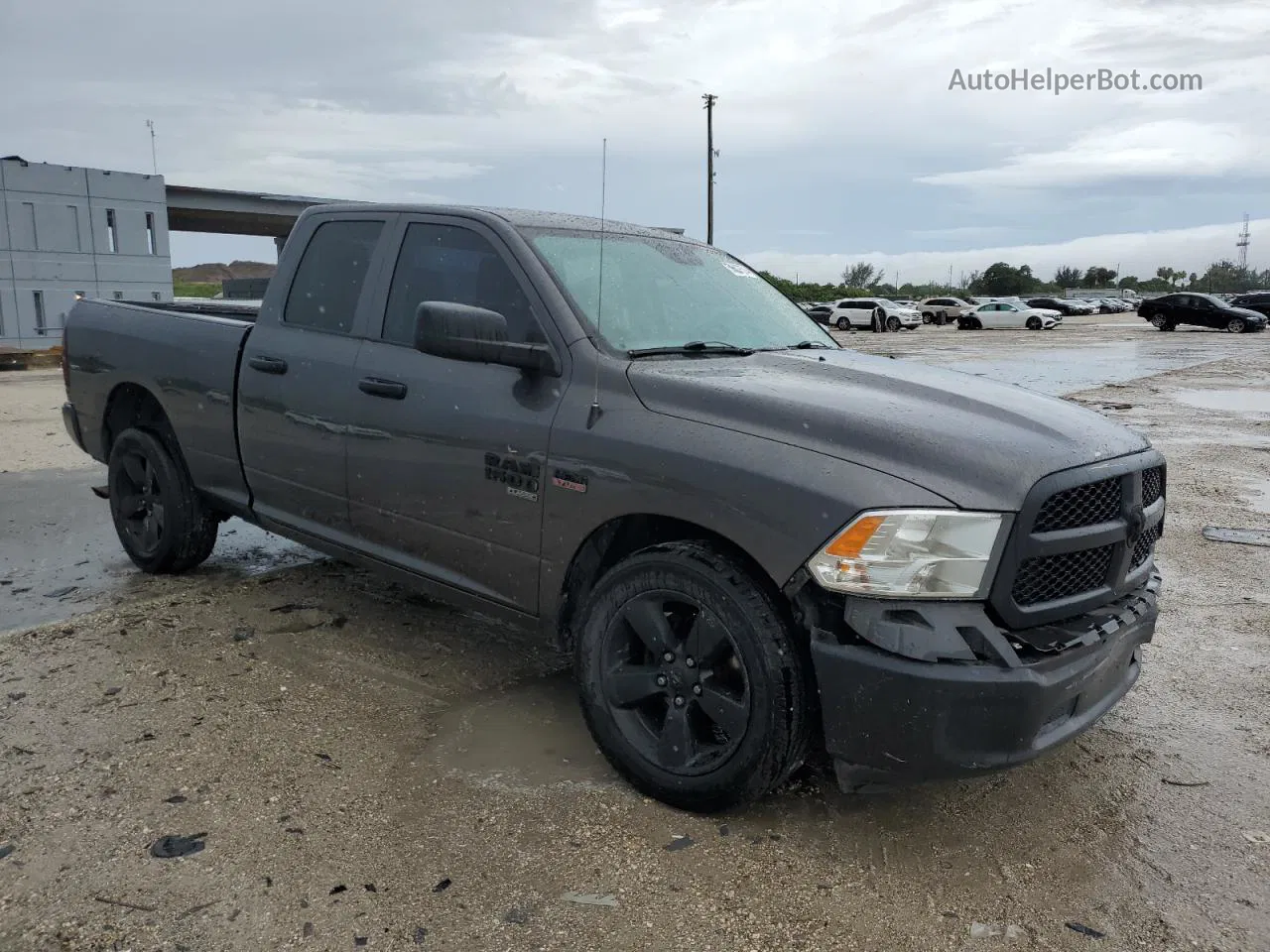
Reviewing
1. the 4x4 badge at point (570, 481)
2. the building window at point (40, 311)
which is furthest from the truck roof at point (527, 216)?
the building window at point (40, 311)

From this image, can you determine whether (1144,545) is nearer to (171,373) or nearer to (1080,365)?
(171,373)

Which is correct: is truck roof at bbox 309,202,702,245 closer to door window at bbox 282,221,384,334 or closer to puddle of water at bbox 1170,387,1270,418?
door window at bbox 282,221,384,334

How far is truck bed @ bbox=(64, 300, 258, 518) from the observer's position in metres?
4.77

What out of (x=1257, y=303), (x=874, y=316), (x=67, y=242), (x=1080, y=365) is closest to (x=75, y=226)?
(x=67, y=242)

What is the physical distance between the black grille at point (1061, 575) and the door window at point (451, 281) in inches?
68.0

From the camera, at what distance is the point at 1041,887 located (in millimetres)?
2758

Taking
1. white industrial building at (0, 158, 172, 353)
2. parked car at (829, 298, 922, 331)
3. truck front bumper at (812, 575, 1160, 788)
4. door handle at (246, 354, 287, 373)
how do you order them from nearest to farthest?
truck front bumper at (812, 575, 1160, 788) < door handle at (246, 354, 287, 373) < white industrial building at (0, 158, 172, 353) < parked car at (829, 298, 922, 331)

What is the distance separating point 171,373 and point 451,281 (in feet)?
6.42

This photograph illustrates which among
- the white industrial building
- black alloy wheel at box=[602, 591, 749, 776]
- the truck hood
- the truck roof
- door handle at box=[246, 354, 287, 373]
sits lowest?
black alloy wheel at box=[602, 591, 749, 776]

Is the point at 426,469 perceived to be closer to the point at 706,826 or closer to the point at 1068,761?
the point at 706,826

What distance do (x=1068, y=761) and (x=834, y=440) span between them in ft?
5.19

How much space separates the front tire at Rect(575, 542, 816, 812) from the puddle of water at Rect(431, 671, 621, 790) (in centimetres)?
21

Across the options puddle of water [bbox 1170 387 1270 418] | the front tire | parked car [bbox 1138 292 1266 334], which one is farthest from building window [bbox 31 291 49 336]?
parked car [bbox 1138 292 1266 334]

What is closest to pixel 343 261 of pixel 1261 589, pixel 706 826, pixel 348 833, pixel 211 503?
pixel 211 503
